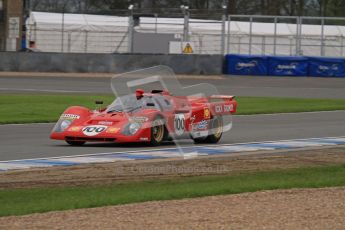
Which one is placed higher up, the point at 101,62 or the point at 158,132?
the point at 101,62

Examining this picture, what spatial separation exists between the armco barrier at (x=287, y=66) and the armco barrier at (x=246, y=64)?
→ 0.33 m

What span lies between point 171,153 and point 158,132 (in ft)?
3.50

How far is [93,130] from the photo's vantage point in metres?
15.9

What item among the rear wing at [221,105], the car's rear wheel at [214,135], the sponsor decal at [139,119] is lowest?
the car's rear wheel at [214,135]

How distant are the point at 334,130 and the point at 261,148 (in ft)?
15.3

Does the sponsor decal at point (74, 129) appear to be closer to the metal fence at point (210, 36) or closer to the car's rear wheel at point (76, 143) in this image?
the car's rear wheel at point (76, 143)

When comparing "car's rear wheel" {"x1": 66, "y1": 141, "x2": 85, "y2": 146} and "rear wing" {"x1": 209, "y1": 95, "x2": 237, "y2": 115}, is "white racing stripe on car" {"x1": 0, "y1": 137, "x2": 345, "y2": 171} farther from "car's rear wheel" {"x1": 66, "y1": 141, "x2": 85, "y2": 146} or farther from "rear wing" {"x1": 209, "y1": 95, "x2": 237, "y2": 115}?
"car's rear wheel" {"x1": 66, "y1": 141, "x2": 85, "y2": 146}

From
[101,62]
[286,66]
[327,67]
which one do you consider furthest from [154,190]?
[327,67]

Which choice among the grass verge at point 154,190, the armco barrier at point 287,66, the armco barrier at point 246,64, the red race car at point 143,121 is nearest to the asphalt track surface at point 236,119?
the red race car at point 143,121

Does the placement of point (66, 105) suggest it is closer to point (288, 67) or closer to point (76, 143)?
point (76, 143)

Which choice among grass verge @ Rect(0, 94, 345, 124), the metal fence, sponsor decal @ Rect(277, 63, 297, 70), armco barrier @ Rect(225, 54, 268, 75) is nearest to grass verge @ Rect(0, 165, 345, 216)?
grass verge @ Rect(0, 94, 345, 124)

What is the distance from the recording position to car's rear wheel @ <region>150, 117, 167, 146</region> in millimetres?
16156

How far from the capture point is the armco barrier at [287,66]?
42062mm

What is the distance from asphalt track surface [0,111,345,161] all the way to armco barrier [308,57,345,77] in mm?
15998
